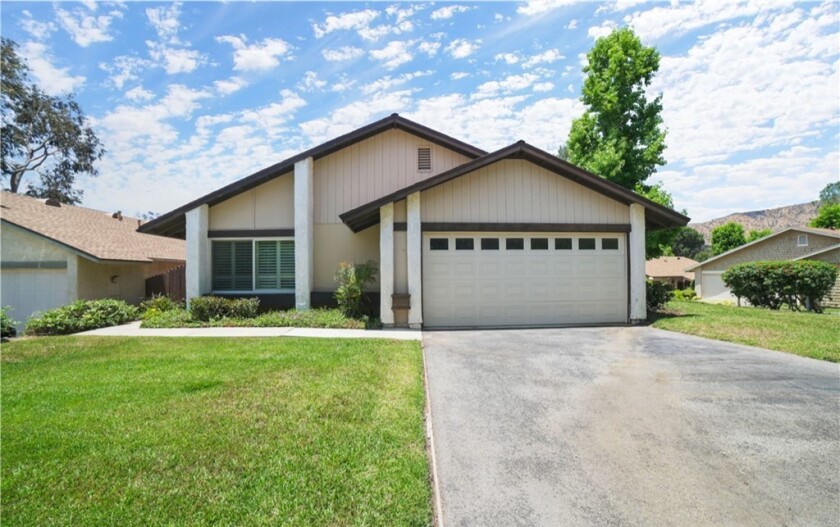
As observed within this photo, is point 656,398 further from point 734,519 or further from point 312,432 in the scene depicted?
point 312,432

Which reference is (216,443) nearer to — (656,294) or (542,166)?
(542,166)

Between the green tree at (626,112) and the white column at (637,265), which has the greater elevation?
the green tree at (626,112)

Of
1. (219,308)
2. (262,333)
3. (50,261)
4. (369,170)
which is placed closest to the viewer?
(262,333)

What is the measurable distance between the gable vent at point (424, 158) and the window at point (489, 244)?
12.6 feet

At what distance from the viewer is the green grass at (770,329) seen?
7.19 m

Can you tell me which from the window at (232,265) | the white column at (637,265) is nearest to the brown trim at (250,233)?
the window at (232,265)

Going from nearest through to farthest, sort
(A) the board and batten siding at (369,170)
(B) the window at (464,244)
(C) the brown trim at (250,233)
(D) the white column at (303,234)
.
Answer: (B) the window at (464,244) → (D) the white column at (303,234) → (C) the brown trim at (250,233) → (A) the board and batten siding at (369,170)

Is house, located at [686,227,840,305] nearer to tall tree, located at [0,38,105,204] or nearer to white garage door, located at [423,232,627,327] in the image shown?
white garage door, located at [423,232,627,327]

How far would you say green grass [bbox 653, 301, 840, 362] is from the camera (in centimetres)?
719

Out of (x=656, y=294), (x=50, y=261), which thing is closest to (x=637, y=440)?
(x=656, y=294)

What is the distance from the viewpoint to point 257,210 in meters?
12.5

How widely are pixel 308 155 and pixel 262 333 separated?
5.70 m

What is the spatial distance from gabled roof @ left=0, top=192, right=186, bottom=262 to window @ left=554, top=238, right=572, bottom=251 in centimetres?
1450

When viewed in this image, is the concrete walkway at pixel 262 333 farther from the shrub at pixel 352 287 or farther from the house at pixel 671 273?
the house at pixel 671 273
